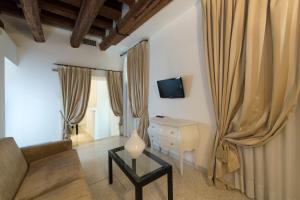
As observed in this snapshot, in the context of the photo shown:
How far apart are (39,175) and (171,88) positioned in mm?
2183

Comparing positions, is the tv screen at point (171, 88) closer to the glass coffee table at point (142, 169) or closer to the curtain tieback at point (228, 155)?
the curtain tieback at point (228, 155)

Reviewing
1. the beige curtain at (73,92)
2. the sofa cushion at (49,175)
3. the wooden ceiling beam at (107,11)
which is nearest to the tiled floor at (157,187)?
the sofa cushion at (49,175)

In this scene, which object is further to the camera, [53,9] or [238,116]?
[53,9]

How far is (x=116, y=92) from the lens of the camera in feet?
13.7

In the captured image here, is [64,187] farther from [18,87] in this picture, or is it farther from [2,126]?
[18,87]

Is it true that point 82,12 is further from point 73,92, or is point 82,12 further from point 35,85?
point 35,85

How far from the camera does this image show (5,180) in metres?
1.14

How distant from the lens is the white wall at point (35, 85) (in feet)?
9.71

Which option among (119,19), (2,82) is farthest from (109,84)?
(2,82)

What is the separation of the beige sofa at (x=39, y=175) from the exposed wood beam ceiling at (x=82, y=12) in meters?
1.90

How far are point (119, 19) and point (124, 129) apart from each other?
2.92 metres

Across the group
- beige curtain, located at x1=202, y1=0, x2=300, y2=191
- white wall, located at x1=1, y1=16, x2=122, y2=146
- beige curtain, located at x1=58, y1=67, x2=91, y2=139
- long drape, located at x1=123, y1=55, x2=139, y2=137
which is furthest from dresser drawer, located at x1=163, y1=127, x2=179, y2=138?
white wall, located at x1=1, y1=16, x2=122, y2=146

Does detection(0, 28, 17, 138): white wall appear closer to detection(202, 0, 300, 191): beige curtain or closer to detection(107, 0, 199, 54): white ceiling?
detection(107, 0, 199, 54): white ceiling

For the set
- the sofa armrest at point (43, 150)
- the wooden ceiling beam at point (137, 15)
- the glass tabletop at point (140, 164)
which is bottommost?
the glass tabletop at point (140, 164)
